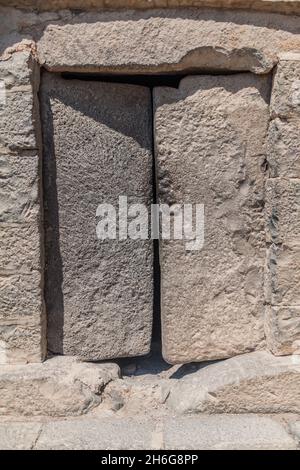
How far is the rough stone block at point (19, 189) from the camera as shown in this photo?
2482 millimetres

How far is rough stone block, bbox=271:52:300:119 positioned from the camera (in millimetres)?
2467

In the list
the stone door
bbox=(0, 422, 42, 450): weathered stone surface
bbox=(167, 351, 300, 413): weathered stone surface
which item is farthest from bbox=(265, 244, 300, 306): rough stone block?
bbox=(0, 422, 42, 450): weathered stone surface

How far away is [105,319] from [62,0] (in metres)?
1.60

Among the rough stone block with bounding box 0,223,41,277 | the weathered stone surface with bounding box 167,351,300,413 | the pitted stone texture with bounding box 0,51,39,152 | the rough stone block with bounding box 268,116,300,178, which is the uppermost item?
the pitted stone texture with bounding box 0,51,39,152

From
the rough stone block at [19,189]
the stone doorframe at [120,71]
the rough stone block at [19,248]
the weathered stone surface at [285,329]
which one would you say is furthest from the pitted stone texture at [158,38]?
the weathered stone surface at [285,329]

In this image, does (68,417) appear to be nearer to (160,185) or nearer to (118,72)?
(160,185)

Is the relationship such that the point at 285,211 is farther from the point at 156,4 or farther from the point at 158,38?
the point at 156,4

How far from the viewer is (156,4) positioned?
95.7 inches

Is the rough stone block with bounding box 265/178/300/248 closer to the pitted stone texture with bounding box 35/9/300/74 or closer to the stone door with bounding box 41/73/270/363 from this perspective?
the stone door with bounding box 41/73/270/363

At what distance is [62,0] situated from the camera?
7.96 feet

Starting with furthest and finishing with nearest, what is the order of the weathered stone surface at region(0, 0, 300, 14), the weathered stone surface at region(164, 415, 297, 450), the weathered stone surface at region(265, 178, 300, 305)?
1. the weathered stone surface at region(265, 178, 300, 305)
2. the weathered stone surface at region(0, 0, 300, 14)
3. the weathered stone surface at region(164, 415, 297, 450)

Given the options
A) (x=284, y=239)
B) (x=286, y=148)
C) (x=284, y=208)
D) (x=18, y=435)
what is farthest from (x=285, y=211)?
(x=18, y=435)
